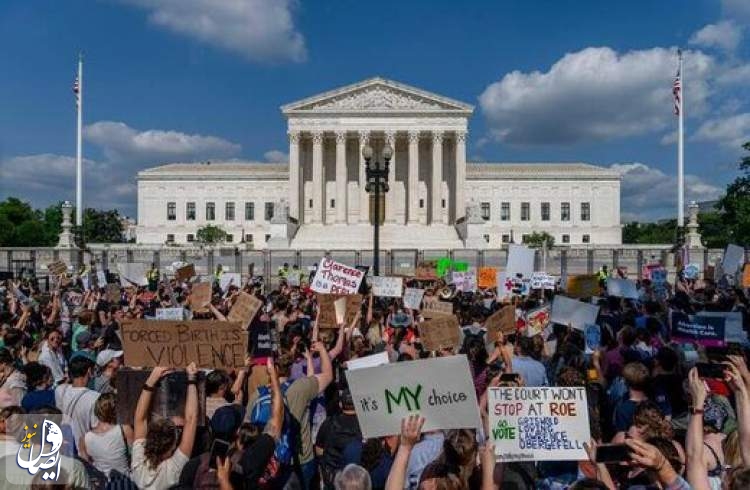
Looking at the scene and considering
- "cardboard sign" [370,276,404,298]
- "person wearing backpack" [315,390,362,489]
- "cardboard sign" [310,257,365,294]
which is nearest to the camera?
"person wearing backpack" [315,390,362,489]

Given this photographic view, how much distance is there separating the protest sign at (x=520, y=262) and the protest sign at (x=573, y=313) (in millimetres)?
6356

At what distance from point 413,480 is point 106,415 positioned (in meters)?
2.25

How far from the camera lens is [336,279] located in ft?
40.7

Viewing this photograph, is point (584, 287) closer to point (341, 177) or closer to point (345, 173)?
point (341, 177)

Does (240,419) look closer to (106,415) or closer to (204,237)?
(106,415)

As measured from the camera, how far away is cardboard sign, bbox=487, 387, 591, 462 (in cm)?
459

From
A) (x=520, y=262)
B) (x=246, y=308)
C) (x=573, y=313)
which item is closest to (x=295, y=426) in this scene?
(x=246, y=308)

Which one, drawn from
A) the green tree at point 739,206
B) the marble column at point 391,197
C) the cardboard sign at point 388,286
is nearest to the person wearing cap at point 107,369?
the cardboard sign at point 388,286

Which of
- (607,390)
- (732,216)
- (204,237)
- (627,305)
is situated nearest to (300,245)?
(204,237)

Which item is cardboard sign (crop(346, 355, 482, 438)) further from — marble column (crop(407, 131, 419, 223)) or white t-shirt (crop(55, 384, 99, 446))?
marble column (crop(407, 131, 419, 223))

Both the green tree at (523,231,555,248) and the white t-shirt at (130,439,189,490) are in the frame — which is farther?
the green tree at (523,231,555,248)

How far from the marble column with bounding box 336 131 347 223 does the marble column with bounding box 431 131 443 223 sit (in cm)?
929

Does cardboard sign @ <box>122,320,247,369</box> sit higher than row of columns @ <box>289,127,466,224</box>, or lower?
lower

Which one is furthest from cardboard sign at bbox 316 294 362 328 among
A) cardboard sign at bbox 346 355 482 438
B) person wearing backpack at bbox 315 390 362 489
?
cardboard sign at bbox 346 355 482 438
